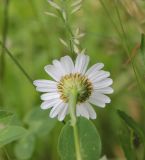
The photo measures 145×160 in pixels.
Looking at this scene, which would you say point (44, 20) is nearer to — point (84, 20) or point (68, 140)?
point (84, 20)

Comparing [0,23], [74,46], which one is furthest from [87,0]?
[74,46]

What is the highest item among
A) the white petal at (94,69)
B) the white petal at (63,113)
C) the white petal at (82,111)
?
the white petal at (94,69)

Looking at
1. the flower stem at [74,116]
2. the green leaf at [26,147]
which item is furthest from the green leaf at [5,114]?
the green leaf at [26,147]

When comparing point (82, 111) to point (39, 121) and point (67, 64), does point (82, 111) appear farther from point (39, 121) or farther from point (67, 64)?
point (39, 121)

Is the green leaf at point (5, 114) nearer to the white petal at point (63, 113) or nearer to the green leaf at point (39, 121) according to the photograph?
the white petal at point (63, 113)

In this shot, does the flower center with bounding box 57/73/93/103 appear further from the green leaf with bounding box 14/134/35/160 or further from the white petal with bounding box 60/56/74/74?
the green leaf with bounding box 14/134/35/160

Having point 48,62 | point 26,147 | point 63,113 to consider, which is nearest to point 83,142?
point 63,113

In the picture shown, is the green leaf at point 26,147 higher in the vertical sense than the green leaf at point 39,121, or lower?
lower
